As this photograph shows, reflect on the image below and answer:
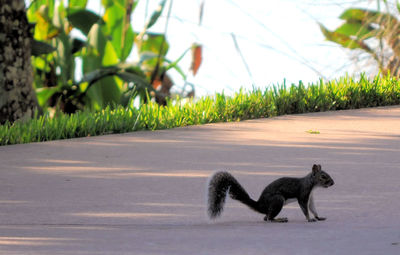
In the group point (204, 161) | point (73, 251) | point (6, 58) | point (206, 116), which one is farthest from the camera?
point (6, 58)

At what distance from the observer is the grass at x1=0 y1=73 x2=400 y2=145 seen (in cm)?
881

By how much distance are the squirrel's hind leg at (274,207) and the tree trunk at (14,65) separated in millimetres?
6568

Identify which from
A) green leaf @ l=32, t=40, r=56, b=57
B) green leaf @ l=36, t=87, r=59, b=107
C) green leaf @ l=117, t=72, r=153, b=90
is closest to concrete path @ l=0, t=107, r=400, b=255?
green leaf @ l=117, t=72, r=153, b=90

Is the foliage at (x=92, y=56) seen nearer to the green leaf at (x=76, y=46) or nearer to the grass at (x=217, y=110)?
the green leaf at (x=76, y=46)

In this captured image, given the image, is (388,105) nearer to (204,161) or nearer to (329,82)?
(329,82)

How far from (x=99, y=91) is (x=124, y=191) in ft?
23.6

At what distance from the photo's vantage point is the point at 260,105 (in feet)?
32.8

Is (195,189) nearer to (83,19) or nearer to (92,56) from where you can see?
(92,56)

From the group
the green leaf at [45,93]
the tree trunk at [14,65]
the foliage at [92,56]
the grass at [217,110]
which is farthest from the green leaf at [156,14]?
the grass at [217,110]

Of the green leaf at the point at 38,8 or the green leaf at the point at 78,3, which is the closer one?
the green leaf at the point at 38,8

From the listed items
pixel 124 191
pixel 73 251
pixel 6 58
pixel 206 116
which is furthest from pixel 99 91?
pixel 73 251

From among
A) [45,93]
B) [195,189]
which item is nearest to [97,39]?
[45,93]

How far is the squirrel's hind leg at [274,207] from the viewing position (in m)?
4.65

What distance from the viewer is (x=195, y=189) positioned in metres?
5.84
